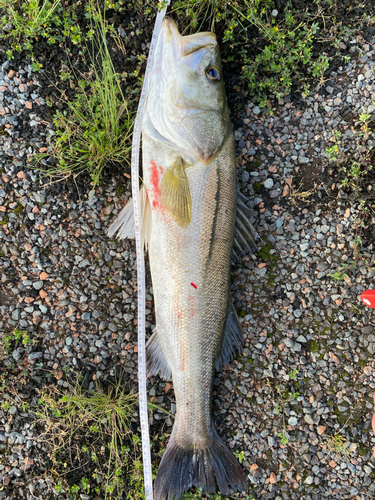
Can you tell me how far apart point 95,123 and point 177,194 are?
3.41 ft

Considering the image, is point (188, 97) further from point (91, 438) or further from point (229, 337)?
point (91, 438)

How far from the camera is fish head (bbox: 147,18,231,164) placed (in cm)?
244

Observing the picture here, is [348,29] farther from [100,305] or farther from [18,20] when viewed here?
[100,305]

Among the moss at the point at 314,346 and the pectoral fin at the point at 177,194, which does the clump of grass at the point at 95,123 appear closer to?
the pectoral fin at the point at 177,194

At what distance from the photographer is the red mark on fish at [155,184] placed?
2527mm

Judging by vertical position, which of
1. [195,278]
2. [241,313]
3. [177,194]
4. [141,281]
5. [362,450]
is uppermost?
[177,194]

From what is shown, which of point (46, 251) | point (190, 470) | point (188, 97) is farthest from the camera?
point (46, 251)

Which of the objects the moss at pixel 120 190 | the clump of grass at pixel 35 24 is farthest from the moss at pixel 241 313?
the clump of grass at pixel 35 24

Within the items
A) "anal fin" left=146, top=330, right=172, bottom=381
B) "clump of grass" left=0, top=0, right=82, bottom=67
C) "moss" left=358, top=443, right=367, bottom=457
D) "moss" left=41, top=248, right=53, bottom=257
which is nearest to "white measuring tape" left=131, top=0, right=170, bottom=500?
"anal fin" left=146, top=330, right=172, bottom=381

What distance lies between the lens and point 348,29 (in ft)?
10.1

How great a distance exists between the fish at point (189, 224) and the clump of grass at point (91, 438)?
1.19 ft

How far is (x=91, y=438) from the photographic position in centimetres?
291

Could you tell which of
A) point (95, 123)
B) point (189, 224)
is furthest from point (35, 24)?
point (189, 224)

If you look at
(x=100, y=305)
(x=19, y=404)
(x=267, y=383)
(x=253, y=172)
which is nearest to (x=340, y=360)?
(x=267, y=383)
